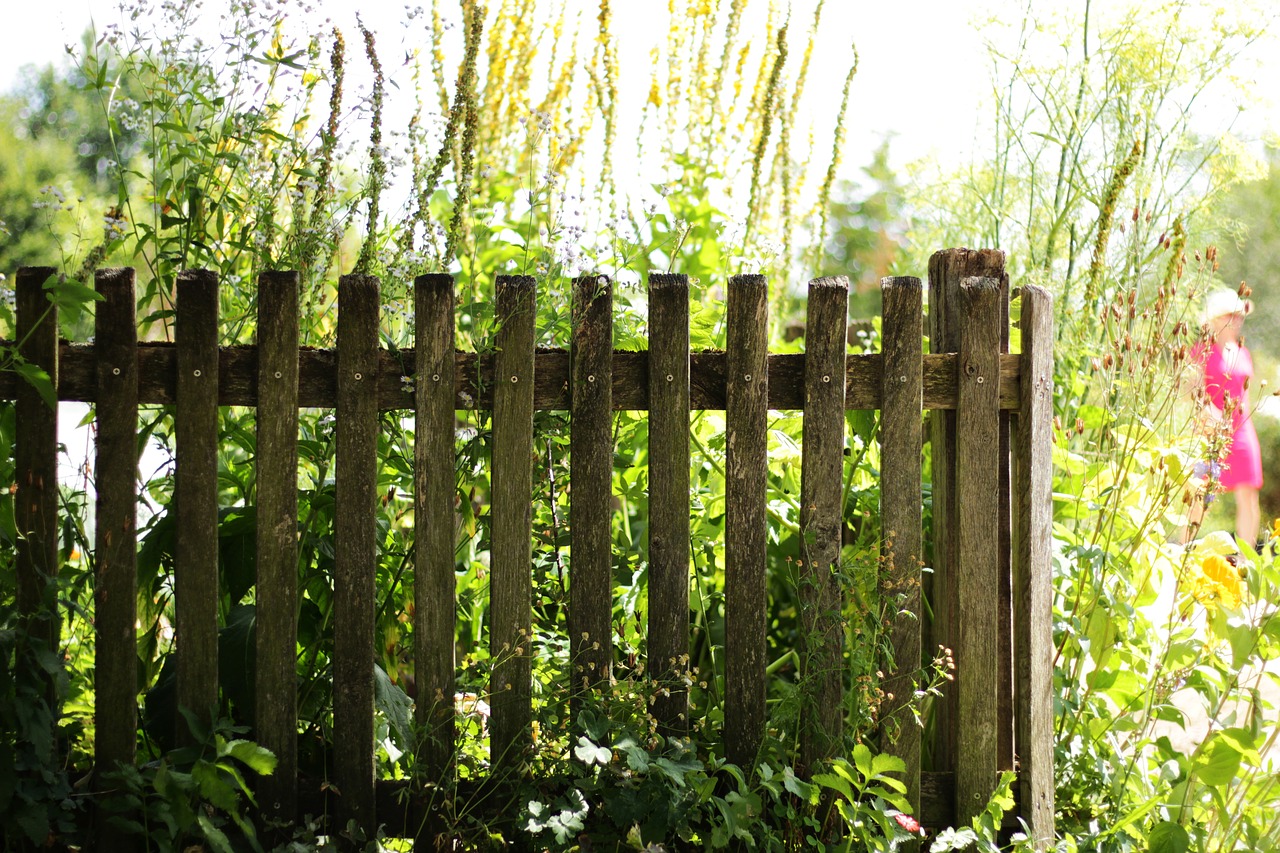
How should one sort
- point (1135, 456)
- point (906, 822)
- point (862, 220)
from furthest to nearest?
point (862, 220) < point (1135, 456) < point (906, 822)

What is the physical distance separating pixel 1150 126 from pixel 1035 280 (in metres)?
0.64

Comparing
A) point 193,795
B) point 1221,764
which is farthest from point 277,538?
point 1221,764

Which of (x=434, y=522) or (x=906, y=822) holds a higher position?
(x=434, y=522)

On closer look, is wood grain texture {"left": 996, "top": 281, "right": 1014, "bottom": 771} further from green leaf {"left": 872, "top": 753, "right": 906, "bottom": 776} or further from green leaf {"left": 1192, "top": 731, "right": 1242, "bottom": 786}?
green leaf {"left": 872, "top": 753, "right": 906, "bottom": 776}

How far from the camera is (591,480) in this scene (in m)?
2.55

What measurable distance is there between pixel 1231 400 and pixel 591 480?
1.60 metres

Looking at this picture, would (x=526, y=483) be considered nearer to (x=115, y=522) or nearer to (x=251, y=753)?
(x=251, y=753)

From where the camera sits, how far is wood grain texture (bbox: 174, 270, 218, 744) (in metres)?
2.47

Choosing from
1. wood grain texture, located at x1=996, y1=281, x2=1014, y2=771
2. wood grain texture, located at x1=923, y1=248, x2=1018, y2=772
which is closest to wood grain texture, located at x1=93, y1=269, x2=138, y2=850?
wood grain texture, located at x1=923, y1=248, x2=1018, y2=772

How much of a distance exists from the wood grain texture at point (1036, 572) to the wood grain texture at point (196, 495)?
2.01 meters

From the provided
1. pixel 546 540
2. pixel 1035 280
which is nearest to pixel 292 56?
pixel 546 540

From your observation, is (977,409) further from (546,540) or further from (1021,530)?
(546,540)

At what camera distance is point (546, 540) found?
2.74 m

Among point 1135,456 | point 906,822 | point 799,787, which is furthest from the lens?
point 1135,456
